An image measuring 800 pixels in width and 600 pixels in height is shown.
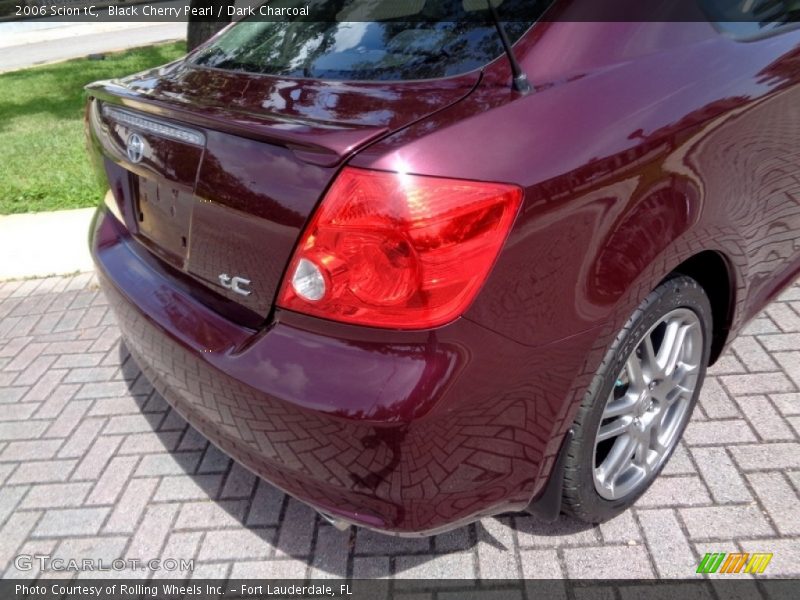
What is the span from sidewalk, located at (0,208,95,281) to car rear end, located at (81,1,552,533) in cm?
279

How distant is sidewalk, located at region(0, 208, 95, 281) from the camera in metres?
4.29

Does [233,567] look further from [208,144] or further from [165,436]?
[208,144]

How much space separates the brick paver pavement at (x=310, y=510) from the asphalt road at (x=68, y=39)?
13.9 meters

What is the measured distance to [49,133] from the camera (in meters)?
7.58

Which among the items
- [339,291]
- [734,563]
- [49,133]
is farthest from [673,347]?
[49,133]

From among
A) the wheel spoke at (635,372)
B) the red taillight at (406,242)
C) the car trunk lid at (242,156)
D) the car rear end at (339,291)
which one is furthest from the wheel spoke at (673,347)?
the car trunk lid at (242,156)

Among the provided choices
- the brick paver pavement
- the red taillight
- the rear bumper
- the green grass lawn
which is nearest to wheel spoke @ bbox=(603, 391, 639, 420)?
the rear bumper

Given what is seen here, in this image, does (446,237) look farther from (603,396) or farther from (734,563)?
(734,563)

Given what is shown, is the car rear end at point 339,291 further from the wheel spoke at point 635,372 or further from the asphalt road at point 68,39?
the asphalt road at point 68,39

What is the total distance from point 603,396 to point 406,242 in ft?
2.42

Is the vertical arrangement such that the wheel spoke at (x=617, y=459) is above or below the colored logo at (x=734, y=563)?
above

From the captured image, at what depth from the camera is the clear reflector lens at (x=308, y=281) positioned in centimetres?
146

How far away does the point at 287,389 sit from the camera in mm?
1487

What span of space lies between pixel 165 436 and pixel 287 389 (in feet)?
4.54
